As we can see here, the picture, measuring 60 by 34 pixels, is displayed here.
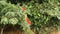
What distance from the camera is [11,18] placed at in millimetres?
6305

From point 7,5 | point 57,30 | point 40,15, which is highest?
point 7,5

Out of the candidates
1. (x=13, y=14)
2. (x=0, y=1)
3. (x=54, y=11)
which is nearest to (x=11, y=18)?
(x=13, y=14)

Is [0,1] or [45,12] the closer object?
[0,1]

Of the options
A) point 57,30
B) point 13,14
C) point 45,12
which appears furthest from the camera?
point 57,30

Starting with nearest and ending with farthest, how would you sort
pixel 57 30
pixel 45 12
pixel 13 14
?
pixel 13 14, pixel 45 12, pixel 57 30

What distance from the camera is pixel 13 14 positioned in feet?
20.4

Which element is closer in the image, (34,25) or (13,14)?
(13,14)

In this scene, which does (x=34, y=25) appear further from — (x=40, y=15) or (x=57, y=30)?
(x=57, y=30)

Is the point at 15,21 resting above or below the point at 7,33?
above

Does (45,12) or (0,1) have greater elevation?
(0,1)

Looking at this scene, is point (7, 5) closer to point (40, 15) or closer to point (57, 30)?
point (40, 15)

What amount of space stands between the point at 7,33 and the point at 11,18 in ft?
4.86

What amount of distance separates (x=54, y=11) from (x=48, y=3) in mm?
466

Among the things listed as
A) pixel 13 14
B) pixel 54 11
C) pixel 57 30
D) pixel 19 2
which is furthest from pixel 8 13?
pixel 57 30
